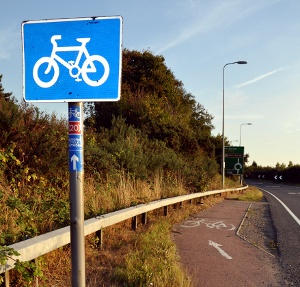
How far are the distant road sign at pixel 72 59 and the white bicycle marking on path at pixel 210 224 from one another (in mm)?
8157

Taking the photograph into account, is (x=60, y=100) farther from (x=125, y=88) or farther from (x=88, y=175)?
(x=125, y=88)

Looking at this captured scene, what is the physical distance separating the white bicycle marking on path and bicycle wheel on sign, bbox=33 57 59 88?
818 cm

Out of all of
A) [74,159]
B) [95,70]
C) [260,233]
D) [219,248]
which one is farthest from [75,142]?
[260,233]

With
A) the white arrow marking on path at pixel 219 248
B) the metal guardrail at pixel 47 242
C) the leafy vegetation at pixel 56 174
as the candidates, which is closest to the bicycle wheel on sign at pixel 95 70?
the metal guardrail at pixel 47 242

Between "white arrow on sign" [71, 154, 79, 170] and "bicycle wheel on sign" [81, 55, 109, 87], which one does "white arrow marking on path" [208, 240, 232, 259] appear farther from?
"bicycle wheel on sign" [81, 55, 109, 87]

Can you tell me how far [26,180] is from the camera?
8.24m

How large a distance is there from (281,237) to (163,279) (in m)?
5.75

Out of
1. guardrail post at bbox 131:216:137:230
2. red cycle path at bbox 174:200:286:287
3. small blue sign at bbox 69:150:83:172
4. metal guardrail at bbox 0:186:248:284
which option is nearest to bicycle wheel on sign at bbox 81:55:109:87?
small blue sign at bbox 69:150:83:172

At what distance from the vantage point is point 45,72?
9.61ft

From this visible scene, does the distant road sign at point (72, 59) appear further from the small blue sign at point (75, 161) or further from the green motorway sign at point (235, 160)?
the green motorway sign at point (235, 160)

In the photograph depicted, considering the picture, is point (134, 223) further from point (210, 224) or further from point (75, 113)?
point (75, 113)

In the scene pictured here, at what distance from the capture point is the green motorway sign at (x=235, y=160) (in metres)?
36.8

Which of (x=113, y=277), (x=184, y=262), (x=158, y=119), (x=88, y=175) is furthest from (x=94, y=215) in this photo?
(x=158, y=119)

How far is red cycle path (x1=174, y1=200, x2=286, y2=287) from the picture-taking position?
588cm
